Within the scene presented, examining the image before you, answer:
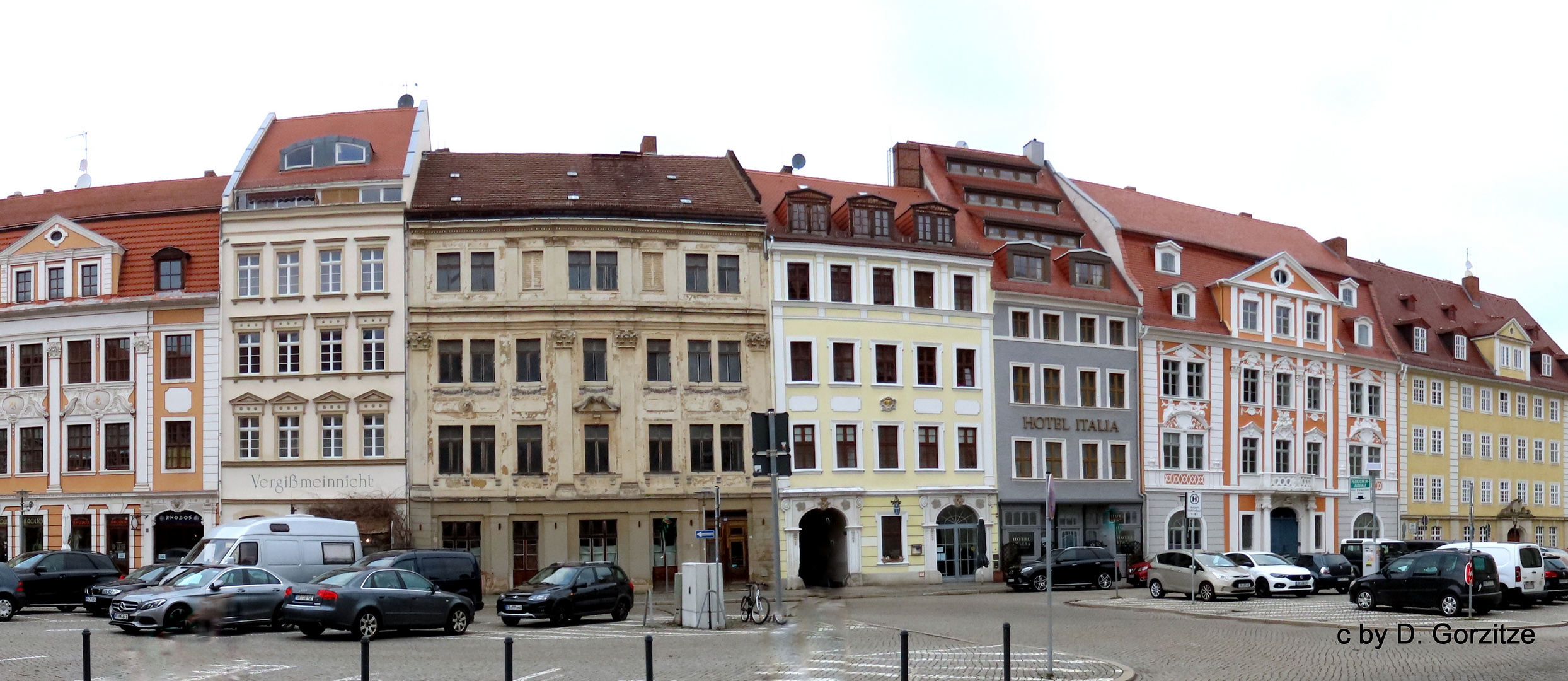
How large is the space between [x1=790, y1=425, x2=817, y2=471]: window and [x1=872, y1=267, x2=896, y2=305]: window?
5.25m

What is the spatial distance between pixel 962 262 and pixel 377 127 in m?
21.3

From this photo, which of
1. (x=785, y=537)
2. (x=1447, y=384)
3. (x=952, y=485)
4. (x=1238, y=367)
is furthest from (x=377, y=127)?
(x=1447, y=384)

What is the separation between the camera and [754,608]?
33625 mm

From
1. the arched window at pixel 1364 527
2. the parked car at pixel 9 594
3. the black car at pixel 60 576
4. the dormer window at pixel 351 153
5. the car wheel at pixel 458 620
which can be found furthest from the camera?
the arched window at pixel 1364 527

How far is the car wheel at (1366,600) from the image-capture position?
3750 centimetres

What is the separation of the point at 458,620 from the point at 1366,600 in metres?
21.2

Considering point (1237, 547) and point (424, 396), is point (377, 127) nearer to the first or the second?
→ point (424, 396)

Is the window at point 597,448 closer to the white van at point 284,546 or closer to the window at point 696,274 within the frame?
the window at point 696,274

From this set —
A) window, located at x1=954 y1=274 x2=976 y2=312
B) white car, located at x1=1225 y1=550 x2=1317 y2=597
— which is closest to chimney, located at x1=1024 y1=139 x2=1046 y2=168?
window, located at x1=954 y1=274 x2=976 y2=312

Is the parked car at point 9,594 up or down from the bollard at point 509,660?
down

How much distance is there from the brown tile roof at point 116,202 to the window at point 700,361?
16753 mm

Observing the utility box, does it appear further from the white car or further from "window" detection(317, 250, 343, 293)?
"window" detection(317, 250, 343, 293)

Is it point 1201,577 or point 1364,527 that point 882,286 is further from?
point 1364,527

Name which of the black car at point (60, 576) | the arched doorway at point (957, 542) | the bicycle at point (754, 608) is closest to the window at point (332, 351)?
the black car at point (60, 576)
